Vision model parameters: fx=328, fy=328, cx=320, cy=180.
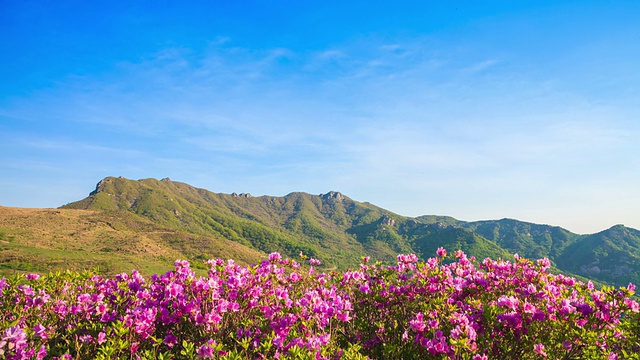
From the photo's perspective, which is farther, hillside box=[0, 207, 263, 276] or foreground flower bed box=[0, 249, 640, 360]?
hillside box=[0, 207, 263, 276]

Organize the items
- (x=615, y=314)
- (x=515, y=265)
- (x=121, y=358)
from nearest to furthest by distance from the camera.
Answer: (x=121, y=358)
(x=615, y=314)
(x=515, y=265)

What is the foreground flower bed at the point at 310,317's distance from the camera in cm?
403

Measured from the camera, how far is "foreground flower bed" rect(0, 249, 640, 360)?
13.2 ft

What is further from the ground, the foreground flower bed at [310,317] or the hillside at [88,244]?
the foreground flower bed at [310,317]

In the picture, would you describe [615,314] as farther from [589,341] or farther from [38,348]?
[38,348]

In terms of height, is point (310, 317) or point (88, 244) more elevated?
point (310, 317)

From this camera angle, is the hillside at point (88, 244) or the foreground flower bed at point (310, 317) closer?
the foreground flower bed at point (310, 317)

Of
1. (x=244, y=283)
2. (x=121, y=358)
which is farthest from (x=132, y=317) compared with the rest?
(x=244, y=283)

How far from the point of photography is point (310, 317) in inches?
178

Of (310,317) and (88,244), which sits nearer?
Result: (310,317)

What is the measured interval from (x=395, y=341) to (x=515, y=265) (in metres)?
3.12

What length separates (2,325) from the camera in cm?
394

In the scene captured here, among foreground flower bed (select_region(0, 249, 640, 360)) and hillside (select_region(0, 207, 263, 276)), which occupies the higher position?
foreground flower bed (select_region(0, 249, 640, 360))

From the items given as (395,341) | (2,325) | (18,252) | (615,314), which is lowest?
(18,252)
